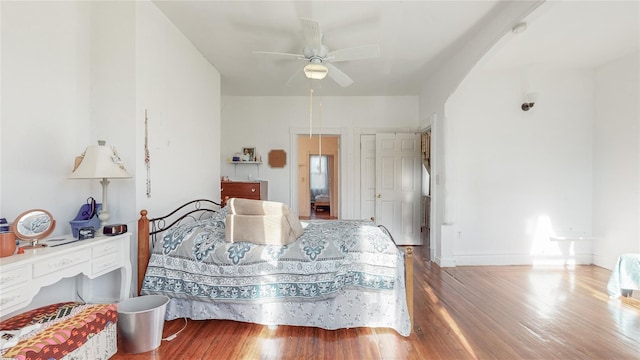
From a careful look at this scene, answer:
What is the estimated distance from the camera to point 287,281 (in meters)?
2.26

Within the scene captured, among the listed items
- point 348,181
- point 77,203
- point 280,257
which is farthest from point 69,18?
Answer: point 348,181

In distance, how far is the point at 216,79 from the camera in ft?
13.4

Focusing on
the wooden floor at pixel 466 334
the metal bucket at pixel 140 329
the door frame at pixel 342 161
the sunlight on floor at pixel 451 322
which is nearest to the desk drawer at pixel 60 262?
the metal bucket at pixel 140 329

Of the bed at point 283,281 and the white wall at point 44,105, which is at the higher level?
the white wall at point 44,105

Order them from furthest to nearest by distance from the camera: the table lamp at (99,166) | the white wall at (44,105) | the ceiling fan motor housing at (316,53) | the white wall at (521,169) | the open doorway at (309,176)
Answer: the open doorway at (309,176), the white wall at (521,169), the ceiling fan motor housing at (316,53), the table lamp at (99,166), the white wall at (44,105)

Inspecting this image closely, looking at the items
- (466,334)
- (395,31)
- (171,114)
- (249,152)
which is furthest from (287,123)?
(466,334)

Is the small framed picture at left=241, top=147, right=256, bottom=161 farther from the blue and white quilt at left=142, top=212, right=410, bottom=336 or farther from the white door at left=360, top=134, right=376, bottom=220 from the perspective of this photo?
the blue and white quilt at left=142, top=212, right=410, bottom=336

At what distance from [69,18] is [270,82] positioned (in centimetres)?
265

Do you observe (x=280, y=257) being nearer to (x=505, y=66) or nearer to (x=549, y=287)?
(x=549, y=287)

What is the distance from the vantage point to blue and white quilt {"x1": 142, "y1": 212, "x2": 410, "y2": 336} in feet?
7.34

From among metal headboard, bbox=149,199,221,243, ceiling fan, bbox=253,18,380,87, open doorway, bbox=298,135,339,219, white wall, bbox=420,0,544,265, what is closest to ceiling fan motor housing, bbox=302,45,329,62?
ceiling fan, bbox=253,18,380,87

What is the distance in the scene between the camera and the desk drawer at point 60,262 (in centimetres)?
156

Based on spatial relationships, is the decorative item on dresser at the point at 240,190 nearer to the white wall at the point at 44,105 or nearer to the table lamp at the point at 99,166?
the white wall at the point at 44,105

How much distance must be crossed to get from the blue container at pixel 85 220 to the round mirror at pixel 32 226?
0.88 feet
